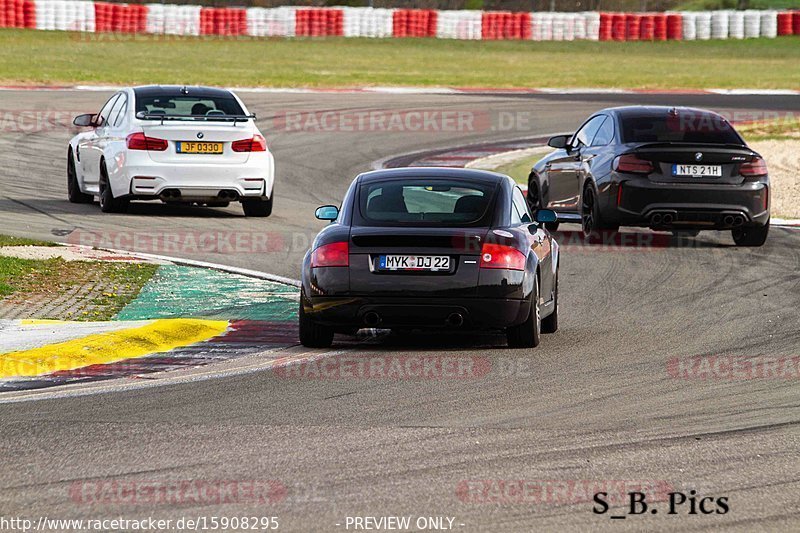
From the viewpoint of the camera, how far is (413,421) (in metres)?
7.61

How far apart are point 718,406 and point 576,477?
195cm

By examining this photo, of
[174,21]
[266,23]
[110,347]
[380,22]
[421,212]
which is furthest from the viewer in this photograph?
[380,22]

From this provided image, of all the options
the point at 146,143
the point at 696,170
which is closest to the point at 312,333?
the point at 696,170

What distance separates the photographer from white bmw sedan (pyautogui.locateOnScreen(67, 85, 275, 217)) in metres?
17.3

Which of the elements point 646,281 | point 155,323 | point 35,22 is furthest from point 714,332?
point 35,22

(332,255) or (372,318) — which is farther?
(332,255)

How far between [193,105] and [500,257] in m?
8.89

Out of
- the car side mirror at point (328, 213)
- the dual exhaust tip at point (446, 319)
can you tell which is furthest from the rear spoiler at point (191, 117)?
the dual exhaust tip at point (446, 319)

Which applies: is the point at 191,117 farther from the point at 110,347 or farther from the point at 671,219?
the point at 110,347

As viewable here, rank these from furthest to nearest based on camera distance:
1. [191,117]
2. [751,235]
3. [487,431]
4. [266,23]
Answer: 1. [266,23]
2. [191,117]
3. [751,235]
4. [487,431]

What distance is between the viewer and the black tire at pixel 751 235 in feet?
53.4

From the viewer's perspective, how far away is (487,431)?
7.37 metres

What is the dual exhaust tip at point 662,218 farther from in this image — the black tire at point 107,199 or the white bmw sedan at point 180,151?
the black tire at point 107,199

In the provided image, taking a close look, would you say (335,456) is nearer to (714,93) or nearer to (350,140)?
(350,140)
